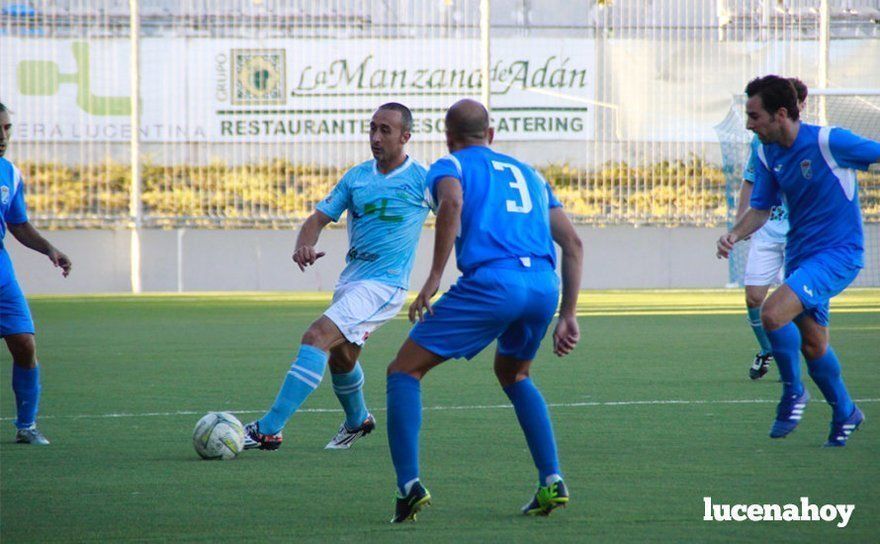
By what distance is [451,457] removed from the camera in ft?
24.7

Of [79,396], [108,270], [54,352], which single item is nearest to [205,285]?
[108,270]

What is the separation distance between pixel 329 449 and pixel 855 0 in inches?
982

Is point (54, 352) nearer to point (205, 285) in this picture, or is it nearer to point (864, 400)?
point (864, 400)

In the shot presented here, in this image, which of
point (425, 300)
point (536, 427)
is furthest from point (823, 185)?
point (425, 300)

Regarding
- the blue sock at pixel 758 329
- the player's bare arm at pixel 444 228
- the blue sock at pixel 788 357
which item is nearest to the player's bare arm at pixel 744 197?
the blue sock at pixel 758 329

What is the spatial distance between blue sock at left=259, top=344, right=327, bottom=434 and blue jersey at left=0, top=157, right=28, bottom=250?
2.01 meters

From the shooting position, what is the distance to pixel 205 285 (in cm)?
2902

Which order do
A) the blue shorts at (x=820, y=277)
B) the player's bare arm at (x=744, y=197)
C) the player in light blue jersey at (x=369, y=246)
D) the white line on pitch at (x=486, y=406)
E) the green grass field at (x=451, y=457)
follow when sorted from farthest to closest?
the player's bare arm at (x=744, y=197), the white line on pitch at (x=486, y=406), the player in light blue jersey at (x=369, y=246), the blue shorts at (x=820, y=277), the green grass field at (x=451, y=457)

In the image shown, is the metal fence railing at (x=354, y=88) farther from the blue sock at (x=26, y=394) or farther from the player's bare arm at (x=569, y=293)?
the player's bare arm at (x=569, y=293)

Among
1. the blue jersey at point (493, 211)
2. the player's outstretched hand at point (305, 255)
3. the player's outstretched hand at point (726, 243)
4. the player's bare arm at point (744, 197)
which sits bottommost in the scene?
the player's outstretched hand at point (305, 255)

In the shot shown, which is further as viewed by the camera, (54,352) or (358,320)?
(54,352)

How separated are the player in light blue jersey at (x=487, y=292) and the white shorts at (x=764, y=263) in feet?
19.7

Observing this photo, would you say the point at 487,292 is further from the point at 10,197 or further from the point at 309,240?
the point at 10,197

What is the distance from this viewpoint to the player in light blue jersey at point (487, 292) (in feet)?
19.0
